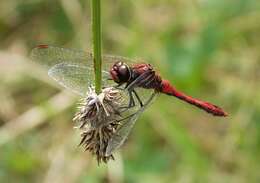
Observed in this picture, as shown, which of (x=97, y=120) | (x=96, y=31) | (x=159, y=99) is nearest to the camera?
(x=96, y=31)

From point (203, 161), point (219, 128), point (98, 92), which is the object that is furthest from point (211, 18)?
point (98, 92)

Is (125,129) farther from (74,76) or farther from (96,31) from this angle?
(96,31)

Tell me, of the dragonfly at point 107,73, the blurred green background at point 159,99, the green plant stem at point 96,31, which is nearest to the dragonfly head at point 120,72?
the dragonfly at point 107,73

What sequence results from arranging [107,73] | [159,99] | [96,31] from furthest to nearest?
[159,99]
[107,73]
[96,31]

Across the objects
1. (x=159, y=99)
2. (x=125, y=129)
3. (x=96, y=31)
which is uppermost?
(x=96, y=31)

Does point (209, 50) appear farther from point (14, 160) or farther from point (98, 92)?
point (98, 92)

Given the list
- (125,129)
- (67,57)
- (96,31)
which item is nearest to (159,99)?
(67,57)

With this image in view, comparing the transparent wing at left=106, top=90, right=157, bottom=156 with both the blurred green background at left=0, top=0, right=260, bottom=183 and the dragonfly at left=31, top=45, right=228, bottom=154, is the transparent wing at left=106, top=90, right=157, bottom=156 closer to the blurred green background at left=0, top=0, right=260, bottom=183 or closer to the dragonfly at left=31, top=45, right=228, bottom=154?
the dragonfly at left=31, top=45, right=228, bottom=154

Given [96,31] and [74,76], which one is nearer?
[96,31]
